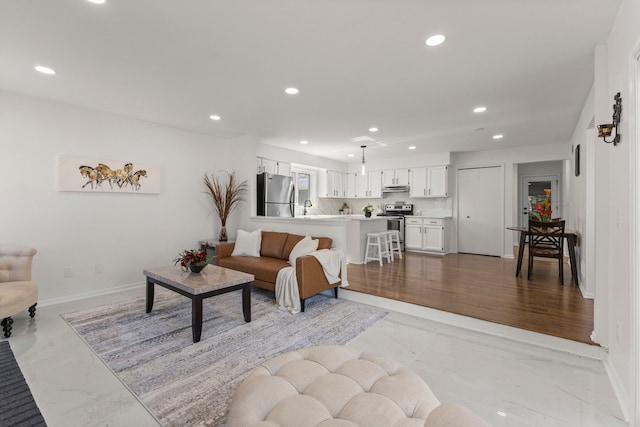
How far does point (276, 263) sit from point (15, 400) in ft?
8.56

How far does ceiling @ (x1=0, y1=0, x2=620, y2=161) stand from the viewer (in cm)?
201

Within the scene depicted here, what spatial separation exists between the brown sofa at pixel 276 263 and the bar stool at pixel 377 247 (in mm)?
1600

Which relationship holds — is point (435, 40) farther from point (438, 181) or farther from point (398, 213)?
point (398, 213)

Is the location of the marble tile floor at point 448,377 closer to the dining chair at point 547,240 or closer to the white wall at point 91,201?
the white wall at point 91,201

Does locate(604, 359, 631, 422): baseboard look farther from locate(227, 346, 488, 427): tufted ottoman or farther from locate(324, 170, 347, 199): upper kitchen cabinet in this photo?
locate(324, 170, 347, 199): upper kitchen cabinet

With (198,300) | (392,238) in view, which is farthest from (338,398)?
(392,238)

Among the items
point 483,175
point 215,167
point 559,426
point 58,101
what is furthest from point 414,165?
point 58,101

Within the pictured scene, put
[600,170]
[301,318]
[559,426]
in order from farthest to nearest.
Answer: [301,318] → [600,170] → [559,426]

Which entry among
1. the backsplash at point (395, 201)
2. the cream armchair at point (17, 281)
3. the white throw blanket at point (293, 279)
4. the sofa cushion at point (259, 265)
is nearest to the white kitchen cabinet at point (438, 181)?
the backsplash at point (395, 201)

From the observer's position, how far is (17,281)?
10.3 ft

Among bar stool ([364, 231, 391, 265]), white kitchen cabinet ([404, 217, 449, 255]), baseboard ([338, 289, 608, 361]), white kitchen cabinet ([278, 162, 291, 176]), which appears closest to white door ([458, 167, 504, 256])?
white kitchen cabinet ([404, 217, 449, 255])

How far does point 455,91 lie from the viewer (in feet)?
11.0

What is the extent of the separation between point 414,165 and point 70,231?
22.0 feet

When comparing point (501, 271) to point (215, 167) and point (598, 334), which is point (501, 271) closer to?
point (598, 334)
